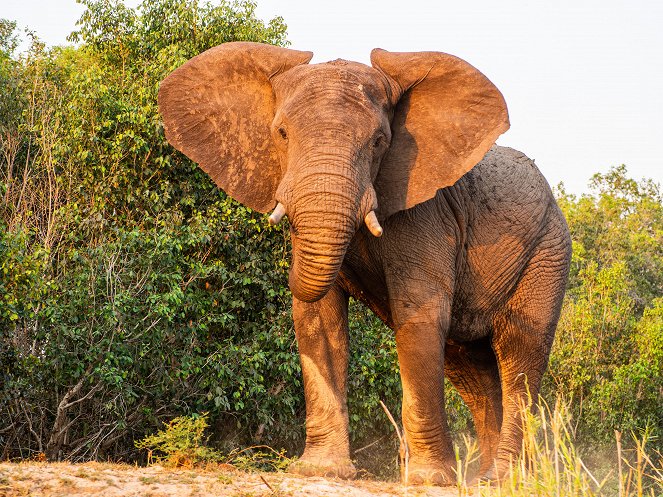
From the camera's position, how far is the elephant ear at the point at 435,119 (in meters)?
6.97

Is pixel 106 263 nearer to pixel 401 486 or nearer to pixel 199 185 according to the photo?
pixel 199 185

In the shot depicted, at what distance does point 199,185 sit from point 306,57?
5.66 metres

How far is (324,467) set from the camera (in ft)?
21.7

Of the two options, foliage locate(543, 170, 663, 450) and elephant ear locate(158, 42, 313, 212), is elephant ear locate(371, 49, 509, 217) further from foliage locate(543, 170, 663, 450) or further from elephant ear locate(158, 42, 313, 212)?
foliage locate(543, 170, 663, 450)

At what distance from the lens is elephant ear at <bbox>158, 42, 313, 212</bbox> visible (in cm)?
698

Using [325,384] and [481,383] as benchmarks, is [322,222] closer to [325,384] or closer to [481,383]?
[325,384]

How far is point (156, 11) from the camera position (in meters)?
14.0

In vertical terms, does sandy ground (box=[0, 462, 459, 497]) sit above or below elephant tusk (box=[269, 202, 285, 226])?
below

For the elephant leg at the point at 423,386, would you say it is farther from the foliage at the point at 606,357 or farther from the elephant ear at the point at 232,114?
the foliage at the point at 606,357

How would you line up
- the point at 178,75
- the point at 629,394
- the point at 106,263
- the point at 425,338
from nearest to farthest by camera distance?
the point at 425,338 → the point at 178,75 → the point at 106,263 → the point at 629,394

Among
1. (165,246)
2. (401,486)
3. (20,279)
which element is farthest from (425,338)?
(165,246)

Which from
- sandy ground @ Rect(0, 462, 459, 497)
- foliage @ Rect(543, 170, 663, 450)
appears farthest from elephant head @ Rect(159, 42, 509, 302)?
foliage @ Rect(543, 170, 663, 450)

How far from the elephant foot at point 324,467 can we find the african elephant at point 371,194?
0.4 inches

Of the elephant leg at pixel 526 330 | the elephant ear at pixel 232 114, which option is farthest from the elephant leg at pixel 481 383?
the elephant ear at pixel 232 114
